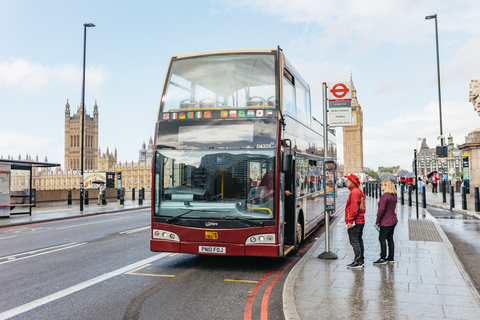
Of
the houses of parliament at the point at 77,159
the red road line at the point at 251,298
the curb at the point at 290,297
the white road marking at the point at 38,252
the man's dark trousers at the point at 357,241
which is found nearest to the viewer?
the curb at the point at 290,297

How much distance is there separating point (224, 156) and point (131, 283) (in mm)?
2533

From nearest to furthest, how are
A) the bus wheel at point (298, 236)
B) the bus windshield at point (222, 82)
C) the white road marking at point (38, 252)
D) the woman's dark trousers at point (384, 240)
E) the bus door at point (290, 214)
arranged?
the bus windshield at point (222, 82), the woman's dark trousers at point (384, 240), the bus door at point (290, 214), the white road marking at point (38, 252), the bus wheel at point (298, 236)

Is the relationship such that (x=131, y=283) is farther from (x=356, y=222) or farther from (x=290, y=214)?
(x=356, y=222)

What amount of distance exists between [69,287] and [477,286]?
20.6ft

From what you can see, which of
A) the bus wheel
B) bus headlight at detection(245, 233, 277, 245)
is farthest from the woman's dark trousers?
bus headlight at detection(245, 233, 277, 245)

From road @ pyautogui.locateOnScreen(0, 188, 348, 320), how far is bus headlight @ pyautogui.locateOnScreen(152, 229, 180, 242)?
0.59 metres

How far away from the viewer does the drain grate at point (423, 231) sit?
10.5 metres

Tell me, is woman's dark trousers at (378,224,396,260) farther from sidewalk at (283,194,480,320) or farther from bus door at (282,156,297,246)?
bus door at (282,156,297,246)

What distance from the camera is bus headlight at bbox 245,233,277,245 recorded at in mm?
6992

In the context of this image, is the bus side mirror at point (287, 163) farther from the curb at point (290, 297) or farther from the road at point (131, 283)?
the road at point (131, 283)

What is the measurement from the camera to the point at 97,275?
23.2 ft

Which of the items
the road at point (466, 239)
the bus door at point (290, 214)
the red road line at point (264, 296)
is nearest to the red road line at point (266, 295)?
the red road line at point (264, 296)

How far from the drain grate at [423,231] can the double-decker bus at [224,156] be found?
440 centimetres

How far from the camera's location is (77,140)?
156 m
